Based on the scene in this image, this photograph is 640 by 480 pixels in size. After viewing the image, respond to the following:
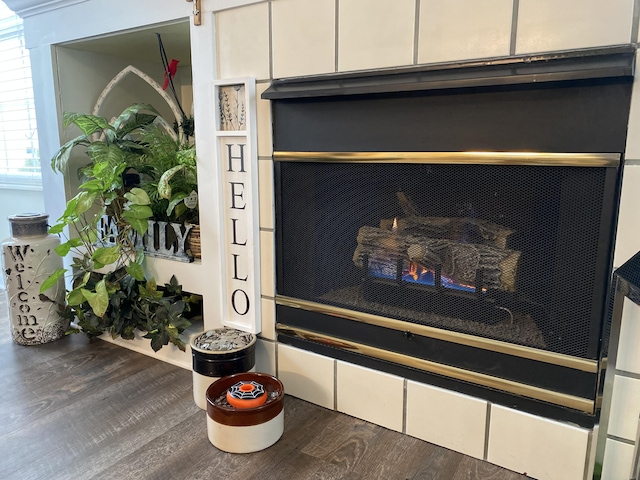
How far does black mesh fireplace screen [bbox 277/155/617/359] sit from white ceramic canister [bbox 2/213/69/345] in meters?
1.04

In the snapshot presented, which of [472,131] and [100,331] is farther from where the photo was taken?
[100,331]

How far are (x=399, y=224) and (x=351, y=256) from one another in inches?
6.7

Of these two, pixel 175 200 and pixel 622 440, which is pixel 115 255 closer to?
pixel 175 200

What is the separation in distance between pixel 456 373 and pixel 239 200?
797mm

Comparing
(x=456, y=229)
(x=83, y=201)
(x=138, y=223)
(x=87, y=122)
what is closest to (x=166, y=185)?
(x=138, y=223)

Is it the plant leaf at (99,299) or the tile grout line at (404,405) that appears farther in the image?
the plant leaf at (99,299)

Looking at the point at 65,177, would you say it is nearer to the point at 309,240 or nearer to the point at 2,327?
the point at 2,327

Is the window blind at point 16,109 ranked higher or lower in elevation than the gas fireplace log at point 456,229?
higher

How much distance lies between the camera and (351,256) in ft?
4.50

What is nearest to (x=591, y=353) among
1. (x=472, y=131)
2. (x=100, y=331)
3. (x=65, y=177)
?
(x=472, y=131)

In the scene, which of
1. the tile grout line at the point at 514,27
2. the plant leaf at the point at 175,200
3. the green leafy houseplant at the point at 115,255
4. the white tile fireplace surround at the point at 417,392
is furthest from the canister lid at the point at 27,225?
the tile grout line at the point at 514,27

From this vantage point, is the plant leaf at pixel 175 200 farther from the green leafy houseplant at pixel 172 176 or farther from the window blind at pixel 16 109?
the window blind at pixel 16 109

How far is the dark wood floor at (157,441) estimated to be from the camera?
1177 millimetres

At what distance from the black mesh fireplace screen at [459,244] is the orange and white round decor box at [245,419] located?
32 cm
